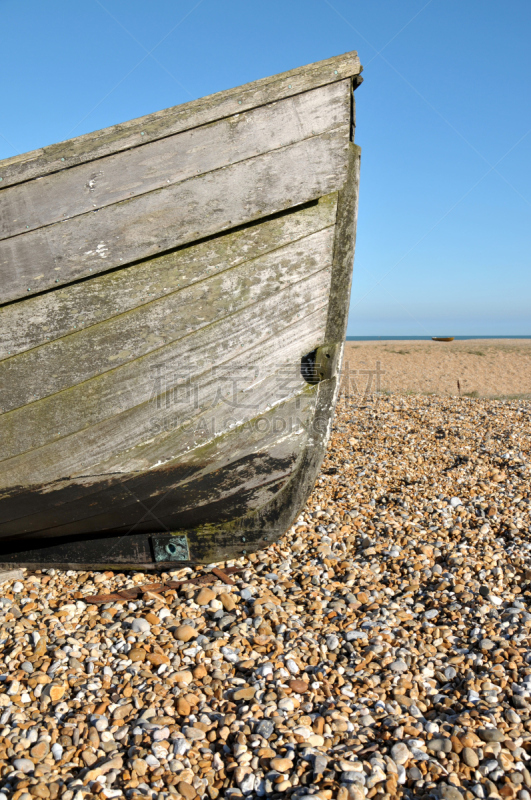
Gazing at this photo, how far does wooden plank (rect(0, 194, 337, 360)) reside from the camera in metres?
2.43

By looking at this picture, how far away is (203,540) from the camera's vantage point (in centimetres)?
314

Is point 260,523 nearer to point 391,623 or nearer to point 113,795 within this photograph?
point 391,623

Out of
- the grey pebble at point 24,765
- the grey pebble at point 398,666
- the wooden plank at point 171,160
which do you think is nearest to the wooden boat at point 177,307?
the wooden plank at point 171,160

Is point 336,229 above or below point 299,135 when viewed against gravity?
below

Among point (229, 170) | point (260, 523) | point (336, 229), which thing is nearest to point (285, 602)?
point (260, 523)

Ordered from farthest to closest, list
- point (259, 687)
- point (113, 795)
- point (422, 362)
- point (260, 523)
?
1. point (422, 362)
2. point (260, 523)
3. point (259, 687)
4. point (113, 795)

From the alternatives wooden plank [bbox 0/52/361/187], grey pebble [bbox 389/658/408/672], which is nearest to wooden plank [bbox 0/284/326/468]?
wooden plank [bbox 0/52/361/187]

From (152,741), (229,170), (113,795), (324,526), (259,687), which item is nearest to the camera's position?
(113,795)

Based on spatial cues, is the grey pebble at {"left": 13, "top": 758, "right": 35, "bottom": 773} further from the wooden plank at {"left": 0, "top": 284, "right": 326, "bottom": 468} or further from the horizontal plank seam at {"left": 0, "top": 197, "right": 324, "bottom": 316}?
the horizontal plank seam at {"left": 0, "top": 197, "right": 324, "bottom": 316}

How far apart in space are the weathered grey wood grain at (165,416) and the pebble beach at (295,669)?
0.79 metres

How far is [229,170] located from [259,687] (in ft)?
7.62

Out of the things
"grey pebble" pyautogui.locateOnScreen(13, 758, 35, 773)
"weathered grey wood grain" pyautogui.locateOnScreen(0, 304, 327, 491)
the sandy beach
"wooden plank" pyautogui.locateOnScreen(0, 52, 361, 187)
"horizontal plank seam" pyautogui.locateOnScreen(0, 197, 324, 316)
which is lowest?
"grey pebble" pyautogui.locateOnScreen(13, 758, 35, 773)

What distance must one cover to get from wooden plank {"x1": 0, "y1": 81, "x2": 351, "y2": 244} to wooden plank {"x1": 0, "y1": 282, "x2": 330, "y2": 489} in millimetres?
690

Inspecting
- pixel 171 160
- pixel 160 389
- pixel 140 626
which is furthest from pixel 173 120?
pixel 140 626
